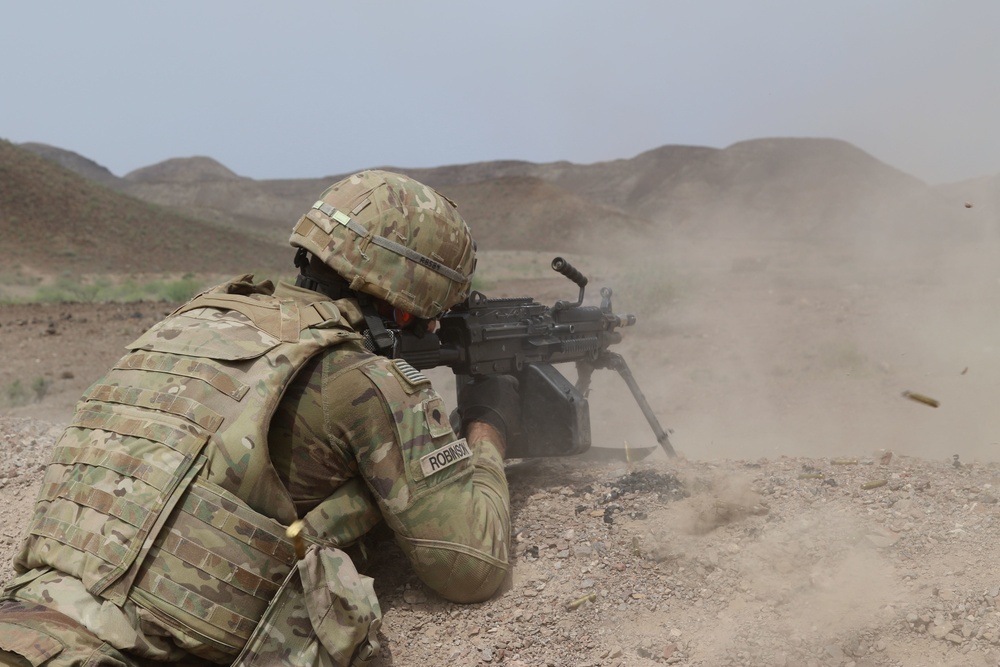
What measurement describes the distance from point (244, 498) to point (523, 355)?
2.08 metres

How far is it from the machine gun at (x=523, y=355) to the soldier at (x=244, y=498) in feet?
3.18

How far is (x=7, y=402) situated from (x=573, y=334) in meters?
7.35

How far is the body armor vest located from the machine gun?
113cm

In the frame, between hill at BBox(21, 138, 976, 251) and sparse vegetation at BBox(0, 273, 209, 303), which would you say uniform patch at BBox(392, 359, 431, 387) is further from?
hill at BBox(21, 138, 976, 251)

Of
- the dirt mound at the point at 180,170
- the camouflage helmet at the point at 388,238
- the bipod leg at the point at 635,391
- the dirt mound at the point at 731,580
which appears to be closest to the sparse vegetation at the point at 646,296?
the bipod leg at the point at 635,391

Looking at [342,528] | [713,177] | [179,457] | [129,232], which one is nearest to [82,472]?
[179,457]

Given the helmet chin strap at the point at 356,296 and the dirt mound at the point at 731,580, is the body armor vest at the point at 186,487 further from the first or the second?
the dirt mound at the point at 731,580

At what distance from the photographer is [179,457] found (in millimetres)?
2236

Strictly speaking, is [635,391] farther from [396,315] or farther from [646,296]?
[646,296]

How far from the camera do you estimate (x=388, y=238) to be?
9.42ft

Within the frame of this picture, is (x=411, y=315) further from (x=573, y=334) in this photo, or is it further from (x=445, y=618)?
(x=573, y=334)

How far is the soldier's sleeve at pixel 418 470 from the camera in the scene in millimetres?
2451

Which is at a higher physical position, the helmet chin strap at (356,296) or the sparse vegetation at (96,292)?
the helmet chin strap at (356,296)

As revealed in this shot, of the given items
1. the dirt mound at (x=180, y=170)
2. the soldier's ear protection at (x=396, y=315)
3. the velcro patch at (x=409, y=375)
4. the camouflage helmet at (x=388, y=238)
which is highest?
the dirt mound at (x=180, y=170)
